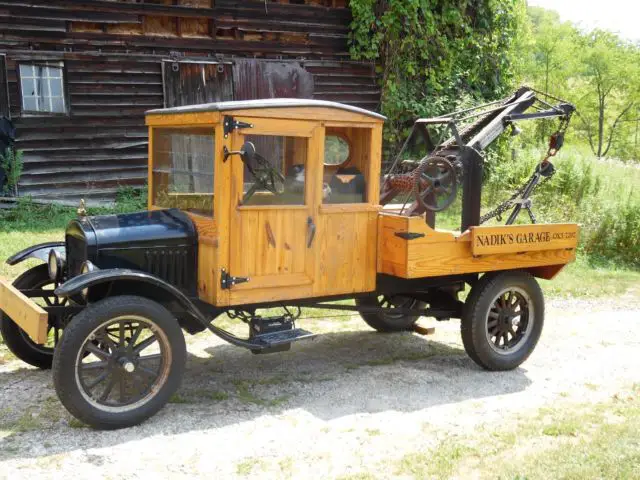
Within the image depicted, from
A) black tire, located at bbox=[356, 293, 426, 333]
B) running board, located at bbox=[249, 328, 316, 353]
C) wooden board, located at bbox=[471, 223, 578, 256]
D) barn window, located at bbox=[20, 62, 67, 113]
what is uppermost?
barn window, located at bbox=[20, 62, 67, 113]

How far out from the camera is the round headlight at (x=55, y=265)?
18.0 ft

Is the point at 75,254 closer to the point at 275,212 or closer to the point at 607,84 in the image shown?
the point at 275,212

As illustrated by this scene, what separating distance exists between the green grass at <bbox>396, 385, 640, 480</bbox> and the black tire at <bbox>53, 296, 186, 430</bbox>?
5.36ft

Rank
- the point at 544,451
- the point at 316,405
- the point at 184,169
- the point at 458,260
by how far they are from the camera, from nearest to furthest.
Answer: the point at 544,451, the point at 316,405, the point at 184,169, the point at 458,260

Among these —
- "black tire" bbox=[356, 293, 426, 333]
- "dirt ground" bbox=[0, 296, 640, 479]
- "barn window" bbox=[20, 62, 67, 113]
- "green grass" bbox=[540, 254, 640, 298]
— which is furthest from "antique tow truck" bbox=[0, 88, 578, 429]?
"barn window" bbox=[20, 62, 67, 113]

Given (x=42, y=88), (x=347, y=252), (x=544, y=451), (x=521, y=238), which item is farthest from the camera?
(x=42, y=88)

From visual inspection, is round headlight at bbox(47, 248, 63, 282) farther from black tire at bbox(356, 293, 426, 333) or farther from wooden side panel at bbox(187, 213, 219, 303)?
black tire at bbox(356, 293, 426, 333)

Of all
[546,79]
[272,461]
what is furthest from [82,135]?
[546,79]

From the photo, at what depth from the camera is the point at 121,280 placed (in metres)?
5.05

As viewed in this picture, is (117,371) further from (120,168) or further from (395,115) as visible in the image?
(395,115)

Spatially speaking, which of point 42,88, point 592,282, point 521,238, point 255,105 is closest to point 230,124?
point 255,105

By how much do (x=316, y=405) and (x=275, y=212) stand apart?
140 cm

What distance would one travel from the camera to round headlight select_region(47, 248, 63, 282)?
18.0 ft

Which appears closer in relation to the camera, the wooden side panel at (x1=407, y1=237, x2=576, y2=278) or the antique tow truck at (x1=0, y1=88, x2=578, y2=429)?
the antique tow truck at (x1=0, y1=88, x2=578, y2=429)
